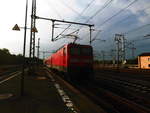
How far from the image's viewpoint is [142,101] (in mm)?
9297

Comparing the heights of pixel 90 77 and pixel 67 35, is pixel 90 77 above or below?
below

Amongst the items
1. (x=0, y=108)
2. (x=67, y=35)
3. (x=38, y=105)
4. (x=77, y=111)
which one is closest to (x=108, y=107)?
(x=77, y=111)

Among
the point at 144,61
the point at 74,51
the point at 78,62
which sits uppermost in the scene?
the point at 144,61

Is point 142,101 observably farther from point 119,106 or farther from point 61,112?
point 61,112

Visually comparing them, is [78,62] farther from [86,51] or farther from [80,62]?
[86,51]

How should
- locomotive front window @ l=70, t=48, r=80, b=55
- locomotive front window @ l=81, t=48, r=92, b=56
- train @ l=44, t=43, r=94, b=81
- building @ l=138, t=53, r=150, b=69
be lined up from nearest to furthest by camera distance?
train @ l=44, t=43, r=94, b=81 → locomotive front window @ l=70, t=48, r=80, b=55 → locomotive front window @ l=81, t=48, r=92, b=56 → building @ l=138, t=53, r=150, b=69

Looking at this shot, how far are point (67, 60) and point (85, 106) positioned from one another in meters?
9.66

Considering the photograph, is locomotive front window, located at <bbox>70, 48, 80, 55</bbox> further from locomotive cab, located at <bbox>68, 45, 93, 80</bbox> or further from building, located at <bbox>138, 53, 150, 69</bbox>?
building, located at <bbox>138, 53, 150, 69</bbox>

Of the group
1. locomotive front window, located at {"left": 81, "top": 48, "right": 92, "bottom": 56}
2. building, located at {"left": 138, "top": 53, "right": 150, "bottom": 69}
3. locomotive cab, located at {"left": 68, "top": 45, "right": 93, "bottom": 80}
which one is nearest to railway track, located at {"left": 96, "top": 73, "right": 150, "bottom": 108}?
locomotive cab, located at {"left": 68, "top": 45, "right": 93, "bottom": 80}

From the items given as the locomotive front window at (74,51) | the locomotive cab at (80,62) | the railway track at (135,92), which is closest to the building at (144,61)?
the locomotive cab at (80,62)

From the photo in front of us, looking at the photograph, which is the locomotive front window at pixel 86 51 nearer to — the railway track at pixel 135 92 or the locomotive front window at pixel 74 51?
the locomotive front window at pixel 74 51

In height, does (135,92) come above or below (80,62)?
below


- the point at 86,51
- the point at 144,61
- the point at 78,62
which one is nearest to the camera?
the point at 78,62

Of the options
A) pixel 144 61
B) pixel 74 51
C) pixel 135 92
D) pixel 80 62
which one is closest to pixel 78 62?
pixel 80 62
